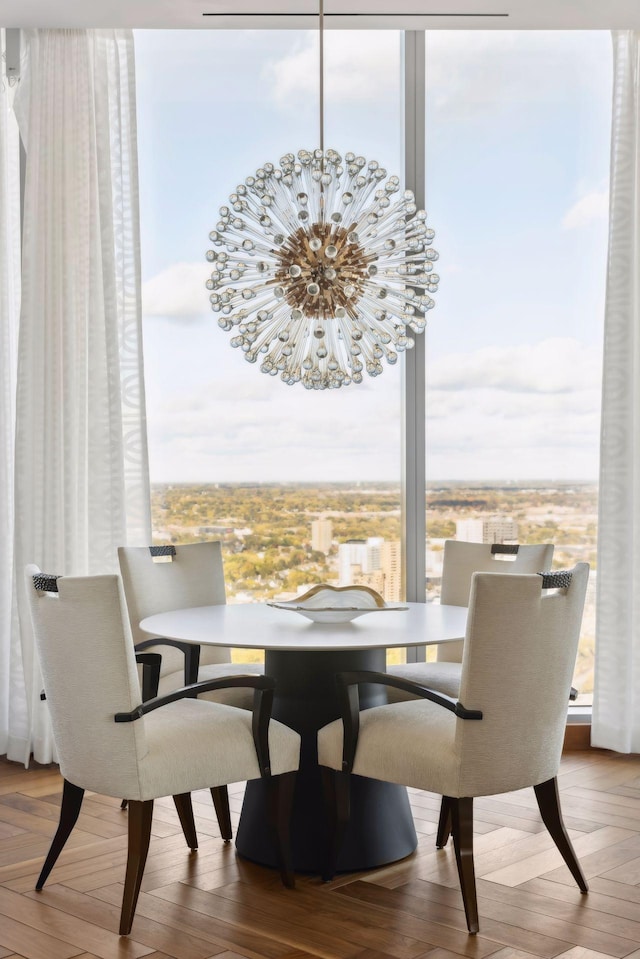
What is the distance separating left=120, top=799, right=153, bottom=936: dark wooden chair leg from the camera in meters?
2.53

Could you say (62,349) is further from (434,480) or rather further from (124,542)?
(434,480)

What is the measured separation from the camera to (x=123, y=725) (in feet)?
8.16

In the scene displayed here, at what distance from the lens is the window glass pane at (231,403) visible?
14.5 feet

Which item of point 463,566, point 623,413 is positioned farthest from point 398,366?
point 463,566

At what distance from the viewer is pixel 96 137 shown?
13.6ft

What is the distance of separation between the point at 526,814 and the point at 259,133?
3.05m

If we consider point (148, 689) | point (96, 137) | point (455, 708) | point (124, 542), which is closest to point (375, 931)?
point (455, 708)

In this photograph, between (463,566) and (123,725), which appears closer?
(123,725)

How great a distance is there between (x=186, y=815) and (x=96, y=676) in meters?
0.81

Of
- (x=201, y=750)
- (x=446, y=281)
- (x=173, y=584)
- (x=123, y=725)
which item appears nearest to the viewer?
(x=123, y=725)

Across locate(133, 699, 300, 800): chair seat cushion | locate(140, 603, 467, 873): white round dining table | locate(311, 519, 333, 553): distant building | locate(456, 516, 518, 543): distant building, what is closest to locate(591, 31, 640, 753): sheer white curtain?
locate(456, 516, 518, 543): distant building

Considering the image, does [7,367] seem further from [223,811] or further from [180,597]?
[223,811]

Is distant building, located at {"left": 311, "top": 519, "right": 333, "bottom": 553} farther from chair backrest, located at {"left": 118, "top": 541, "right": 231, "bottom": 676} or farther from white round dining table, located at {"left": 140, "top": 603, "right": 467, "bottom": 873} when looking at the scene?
white round dining table, located at {"left": 140, "top": 603, "right": 467, "bottom": 873}

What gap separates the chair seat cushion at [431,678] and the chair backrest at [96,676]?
3.15 ft
